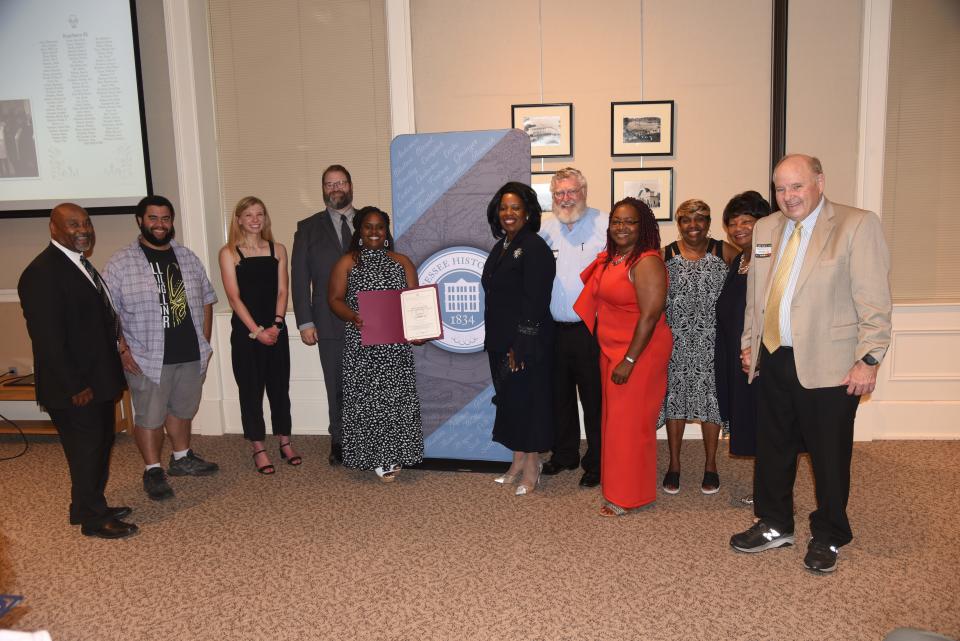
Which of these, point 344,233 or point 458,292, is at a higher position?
point 344,233

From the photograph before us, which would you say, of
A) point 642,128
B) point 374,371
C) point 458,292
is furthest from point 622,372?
point 642,128

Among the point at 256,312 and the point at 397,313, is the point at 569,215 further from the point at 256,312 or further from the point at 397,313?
the point at 256,312

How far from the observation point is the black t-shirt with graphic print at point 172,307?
13.1 feet

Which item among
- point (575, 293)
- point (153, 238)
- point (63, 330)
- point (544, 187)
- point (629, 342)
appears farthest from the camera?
point (544, 187)

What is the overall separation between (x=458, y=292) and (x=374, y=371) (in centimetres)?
69

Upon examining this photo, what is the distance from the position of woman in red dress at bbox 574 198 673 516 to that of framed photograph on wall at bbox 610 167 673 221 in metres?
1.48

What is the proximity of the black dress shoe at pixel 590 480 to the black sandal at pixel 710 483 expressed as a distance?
586 mm

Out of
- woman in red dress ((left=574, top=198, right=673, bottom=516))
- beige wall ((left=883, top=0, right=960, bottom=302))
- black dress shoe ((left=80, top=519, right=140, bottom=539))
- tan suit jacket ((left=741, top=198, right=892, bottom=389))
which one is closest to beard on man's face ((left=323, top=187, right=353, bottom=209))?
woman in red dress ((left=574, top=198, right=673, bottom=516))

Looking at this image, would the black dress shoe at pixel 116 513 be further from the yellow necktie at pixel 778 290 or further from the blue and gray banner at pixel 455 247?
the yellow necktie at pixel 778 290

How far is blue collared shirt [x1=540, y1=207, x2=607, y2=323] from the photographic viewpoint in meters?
3.86

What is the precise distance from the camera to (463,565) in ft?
10.2

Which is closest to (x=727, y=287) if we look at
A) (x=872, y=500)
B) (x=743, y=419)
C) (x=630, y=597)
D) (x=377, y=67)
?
(x=743, y=419)

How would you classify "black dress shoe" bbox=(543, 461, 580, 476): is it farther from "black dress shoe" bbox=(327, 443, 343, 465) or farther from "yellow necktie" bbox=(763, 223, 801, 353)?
"yellow necktie" bbox=(763, 223, 801, 353)

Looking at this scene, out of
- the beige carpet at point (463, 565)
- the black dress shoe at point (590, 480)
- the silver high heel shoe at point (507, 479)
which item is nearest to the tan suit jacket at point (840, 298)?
the beige carpet at point (463, 565)
